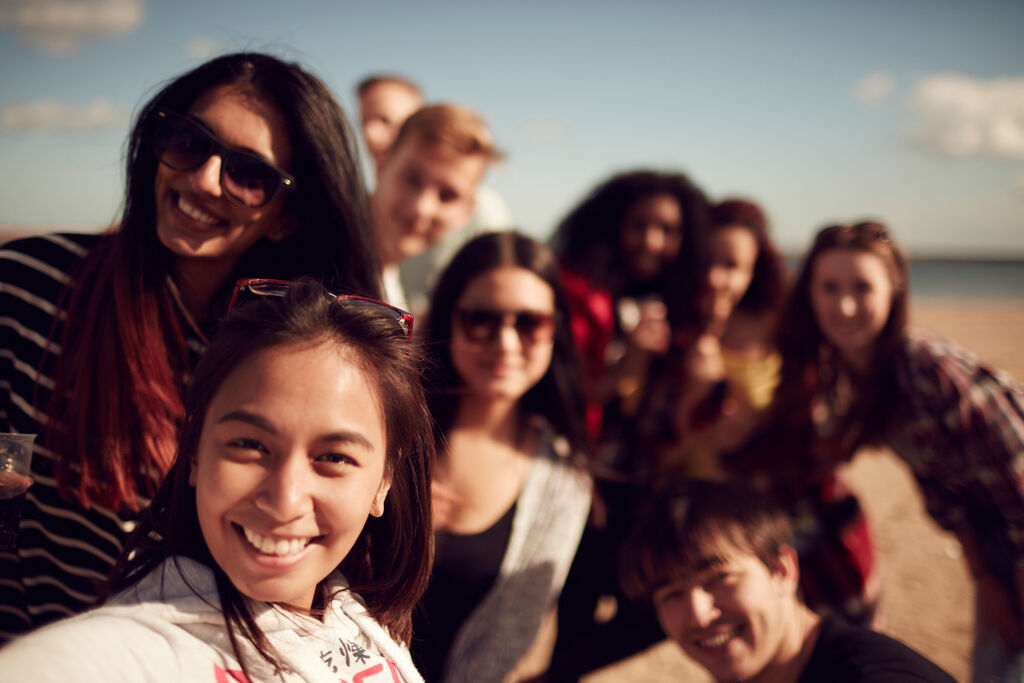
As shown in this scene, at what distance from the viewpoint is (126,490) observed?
1.85 metres

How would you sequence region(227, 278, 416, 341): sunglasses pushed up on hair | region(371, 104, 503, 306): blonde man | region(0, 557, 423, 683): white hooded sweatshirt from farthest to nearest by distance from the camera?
region(371, 104, 503, 306): blonde man, region(227, 278, 416, 341): sunglasses pushed up on hair, region(0, 557, 423, 683): white hooded sweatshirt

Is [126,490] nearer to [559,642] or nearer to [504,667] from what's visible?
[504,667]

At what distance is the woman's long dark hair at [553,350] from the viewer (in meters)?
2.83

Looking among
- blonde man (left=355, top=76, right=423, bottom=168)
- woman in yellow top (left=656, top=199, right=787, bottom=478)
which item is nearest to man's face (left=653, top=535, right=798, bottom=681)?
woman in yellow top (left=656, top=199, right=787, bottom=478)

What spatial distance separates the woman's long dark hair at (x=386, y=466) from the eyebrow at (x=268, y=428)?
109mm

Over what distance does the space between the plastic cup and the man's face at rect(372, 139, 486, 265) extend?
2362 mm

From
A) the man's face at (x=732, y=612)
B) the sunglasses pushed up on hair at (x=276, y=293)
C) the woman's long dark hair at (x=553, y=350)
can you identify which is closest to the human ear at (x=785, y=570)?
the man's face at (x=732, y=612)

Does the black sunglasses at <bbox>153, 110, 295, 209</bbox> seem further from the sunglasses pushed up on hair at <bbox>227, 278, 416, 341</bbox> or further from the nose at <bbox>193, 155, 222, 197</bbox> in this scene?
the sunglasses pushed up on hair at <bbox>227, 278, 416, 341</bbox>

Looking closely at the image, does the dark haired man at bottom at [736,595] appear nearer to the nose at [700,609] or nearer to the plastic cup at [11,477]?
the nose at [700,609]

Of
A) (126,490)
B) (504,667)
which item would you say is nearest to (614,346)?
(504,667)

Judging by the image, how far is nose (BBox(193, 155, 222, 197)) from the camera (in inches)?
72.3

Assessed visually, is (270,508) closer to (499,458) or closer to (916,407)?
(499,458)

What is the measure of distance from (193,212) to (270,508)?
1118 millimetres

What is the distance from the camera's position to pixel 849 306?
3018mm
